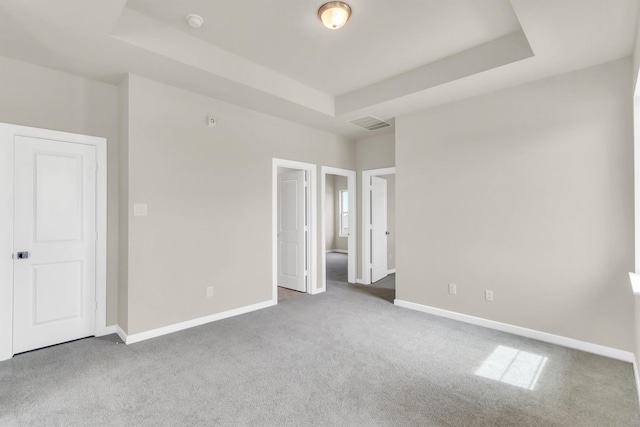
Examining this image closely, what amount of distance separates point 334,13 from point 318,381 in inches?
113

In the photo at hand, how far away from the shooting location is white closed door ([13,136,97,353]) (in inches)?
113

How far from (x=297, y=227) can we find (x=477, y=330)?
290cm

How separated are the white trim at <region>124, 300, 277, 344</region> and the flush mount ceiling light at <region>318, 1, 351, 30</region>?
334 centimetres

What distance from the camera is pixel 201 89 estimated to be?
3.47 meters

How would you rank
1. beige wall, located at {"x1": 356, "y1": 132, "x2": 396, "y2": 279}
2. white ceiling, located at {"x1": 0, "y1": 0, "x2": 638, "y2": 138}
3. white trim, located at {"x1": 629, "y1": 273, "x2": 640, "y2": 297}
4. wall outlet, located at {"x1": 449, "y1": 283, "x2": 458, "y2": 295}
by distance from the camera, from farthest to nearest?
beige wall, located at {"x1": 356, "y1": 132, "x2": 396, "y2": 279}
wall outlet, located at {"x1": 449, "y1": 283, "x2": 458, "y2": 295}
white ceiling, located at {"x1": 0, "y1": 0, "x2": 638, "y2": 138}
white trim, located at {"x1": 629, "y1": 273, "x2": 640, "y2": 297}

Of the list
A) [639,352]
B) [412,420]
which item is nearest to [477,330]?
[639,352]

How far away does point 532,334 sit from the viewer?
126 inches

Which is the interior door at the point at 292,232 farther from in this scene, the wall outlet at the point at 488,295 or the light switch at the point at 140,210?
the wall outlet at the point at 488,295

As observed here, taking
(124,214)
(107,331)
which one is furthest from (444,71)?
(107,331)

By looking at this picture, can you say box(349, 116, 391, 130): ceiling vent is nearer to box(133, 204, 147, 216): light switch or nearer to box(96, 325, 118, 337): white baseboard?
box(133, 204, 147, 216): light switch

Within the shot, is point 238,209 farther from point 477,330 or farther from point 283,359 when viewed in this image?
point 477,330

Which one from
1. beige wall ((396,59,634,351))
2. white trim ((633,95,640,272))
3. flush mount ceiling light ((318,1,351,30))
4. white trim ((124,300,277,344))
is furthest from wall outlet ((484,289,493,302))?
flush mount ceiling light ((318,1,351,30))

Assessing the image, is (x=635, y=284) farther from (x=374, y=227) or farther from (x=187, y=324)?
(x=187, y=324)

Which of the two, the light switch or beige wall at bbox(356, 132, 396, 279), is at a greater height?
beige wall at bbox(356, 132, 396, 279)
